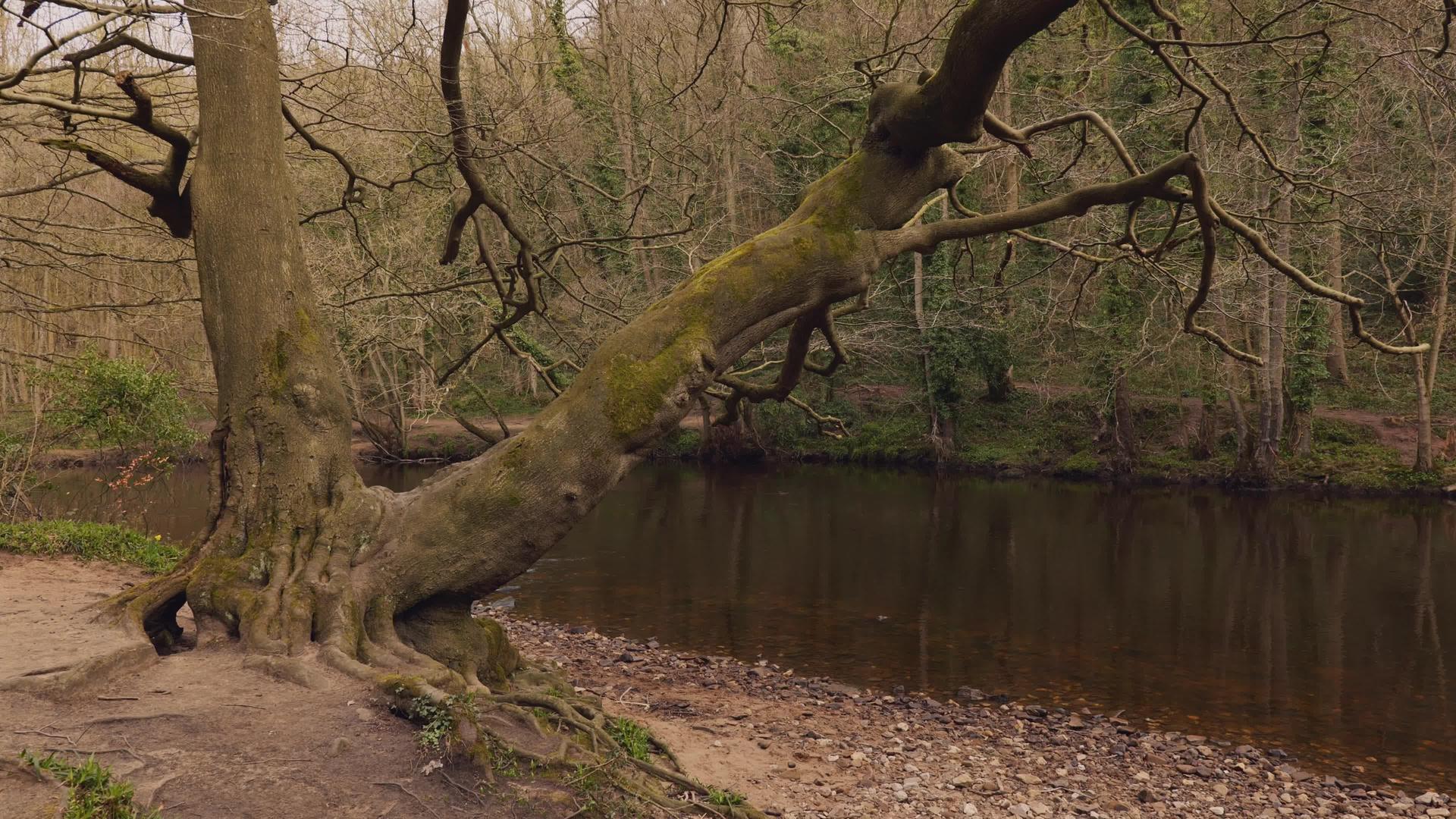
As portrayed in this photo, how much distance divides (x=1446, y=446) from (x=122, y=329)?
2868 centimetres

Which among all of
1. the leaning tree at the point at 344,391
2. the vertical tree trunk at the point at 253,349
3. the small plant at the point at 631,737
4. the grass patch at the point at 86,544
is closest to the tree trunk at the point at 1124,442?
the leaning tree at the point at 344,391

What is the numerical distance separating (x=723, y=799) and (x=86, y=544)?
30.2ft

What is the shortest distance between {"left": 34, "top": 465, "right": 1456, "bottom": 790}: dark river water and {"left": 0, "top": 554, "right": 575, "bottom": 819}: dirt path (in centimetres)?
610

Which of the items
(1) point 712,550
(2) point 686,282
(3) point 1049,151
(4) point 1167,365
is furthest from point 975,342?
(2) point 686,282

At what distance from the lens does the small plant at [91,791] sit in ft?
12.5

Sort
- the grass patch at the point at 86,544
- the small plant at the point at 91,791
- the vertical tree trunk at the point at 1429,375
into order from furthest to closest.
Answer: the vertical tree trunk at the point at 1429,375
the grass patch at the point at 86,544
the small plant at the point at 91,791

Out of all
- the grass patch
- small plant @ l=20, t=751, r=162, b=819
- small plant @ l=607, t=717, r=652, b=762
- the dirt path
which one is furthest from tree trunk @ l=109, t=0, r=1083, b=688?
the grass patch

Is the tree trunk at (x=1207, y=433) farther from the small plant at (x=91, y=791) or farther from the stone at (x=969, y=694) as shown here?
the small plant at (x=91, y=791)

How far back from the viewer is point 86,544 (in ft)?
36.7

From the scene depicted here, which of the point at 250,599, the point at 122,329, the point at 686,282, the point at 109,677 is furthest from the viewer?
the point at 122,329

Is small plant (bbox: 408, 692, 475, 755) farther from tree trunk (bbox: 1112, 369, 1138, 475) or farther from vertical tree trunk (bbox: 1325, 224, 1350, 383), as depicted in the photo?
vertical tree trunk (bbox: 1325, 224, 1350, 383)

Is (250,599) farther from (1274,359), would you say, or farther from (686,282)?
(1274,359)

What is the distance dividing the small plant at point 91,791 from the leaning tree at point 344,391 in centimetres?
141

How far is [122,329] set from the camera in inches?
836
